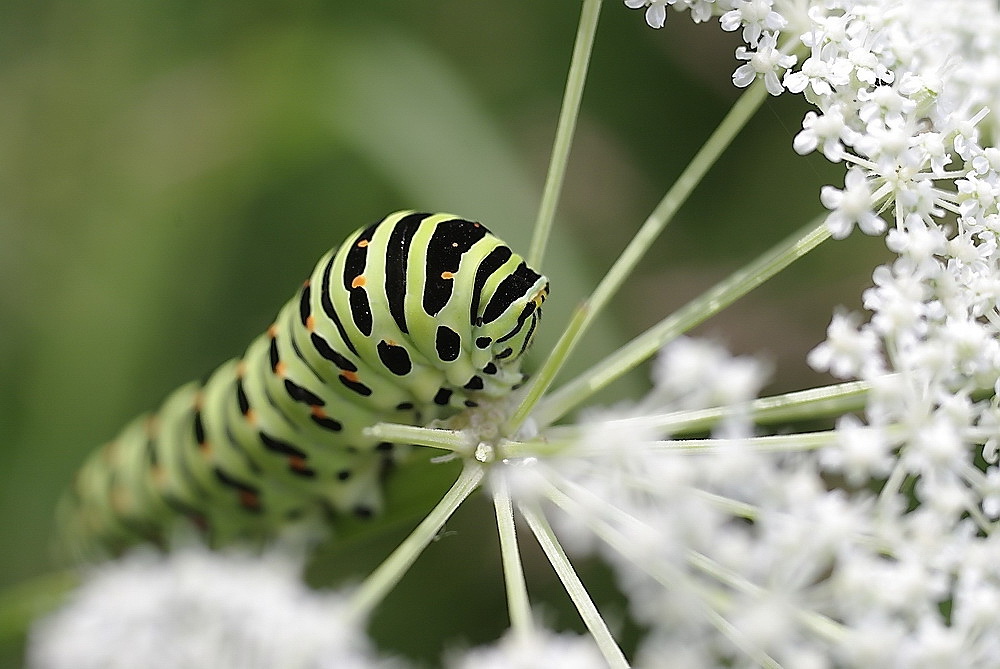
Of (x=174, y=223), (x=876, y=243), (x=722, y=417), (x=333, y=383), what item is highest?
(x=876, y=243)

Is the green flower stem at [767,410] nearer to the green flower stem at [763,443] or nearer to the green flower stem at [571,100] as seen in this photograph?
the green flower stem at [763,443]

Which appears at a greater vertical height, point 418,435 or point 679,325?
point 679,325

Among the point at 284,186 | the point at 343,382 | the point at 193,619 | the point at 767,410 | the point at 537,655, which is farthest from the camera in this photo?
the point at 284,186

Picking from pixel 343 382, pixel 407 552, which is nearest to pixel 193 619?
pixel 343 382

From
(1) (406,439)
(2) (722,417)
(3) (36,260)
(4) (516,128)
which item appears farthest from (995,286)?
(3) (36,260)

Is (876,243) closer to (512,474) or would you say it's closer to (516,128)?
(516,128)

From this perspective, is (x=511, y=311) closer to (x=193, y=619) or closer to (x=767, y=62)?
(x=767, y=62)
